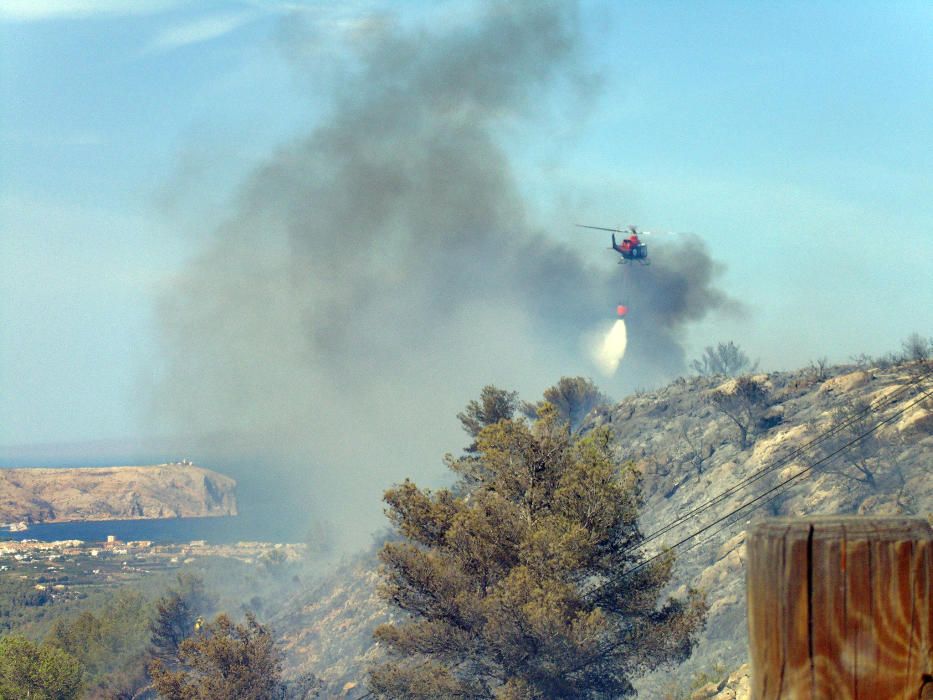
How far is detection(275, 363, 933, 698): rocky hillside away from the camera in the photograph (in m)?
37.7

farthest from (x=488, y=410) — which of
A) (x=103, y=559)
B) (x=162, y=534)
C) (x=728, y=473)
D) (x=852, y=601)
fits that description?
(x=162, y=534)

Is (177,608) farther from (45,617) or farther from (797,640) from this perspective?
(797,640)

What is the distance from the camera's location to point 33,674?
130 ft

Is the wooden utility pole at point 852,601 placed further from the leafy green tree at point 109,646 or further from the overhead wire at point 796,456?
the leafy green tree at point 109,646

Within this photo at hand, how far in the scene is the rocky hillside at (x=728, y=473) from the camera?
1485 inches

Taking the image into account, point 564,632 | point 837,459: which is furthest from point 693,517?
point 564,632

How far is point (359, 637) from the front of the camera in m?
64.4

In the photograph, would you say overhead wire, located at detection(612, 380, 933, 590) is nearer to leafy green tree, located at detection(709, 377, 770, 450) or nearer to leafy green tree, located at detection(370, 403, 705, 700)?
leafy green tree, located at detection(709, 377, 770, 450)

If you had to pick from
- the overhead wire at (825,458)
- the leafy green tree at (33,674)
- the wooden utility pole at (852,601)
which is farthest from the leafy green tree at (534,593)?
the wooden utility pole at (852,601)

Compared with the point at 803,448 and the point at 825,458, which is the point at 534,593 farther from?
the point at 803,448

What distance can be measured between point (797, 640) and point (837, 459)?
45.5 meters

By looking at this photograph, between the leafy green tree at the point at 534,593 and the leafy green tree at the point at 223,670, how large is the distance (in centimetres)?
893

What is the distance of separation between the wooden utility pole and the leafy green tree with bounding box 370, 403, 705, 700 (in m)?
21.4

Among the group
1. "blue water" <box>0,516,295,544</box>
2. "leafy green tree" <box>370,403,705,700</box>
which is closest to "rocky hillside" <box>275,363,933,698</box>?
"leafy green tree" <box>370,403,705,700</box>
